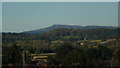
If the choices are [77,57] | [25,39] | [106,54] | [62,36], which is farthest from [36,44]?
[77,57]

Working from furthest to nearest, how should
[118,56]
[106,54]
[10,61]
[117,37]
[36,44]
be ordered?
1. [36,44]
2. [117,37]
3. [106,54]
4. [118,56]
5. [10,61]

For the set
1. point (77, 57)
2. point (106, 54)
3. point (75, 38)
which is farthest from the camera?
point (75, 38)

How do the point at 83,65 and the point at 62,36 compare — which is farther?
the point at 62,36

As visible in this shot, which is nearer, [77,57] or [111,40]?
[77,57]

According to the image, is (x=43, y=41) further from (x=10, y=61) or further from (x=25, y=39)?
(x=10, y=61)

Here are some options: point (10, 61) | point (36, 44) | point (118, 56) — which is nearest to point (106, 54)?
point (118, 56)

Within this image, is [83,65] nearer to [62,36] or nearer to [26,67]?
[26,67]

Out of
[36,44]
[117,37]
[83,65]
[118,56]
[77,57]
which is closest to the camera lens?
[83,65]

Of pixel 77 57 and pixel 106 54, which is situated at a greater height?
pixel 77 57

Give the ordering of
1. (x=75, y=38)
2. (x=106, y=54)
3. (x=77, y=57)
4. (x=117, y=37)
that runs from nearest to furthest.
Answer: (x=77, y=57)
(x=106, y=54)
(x=117, y=37)
(x=75, y=38)
